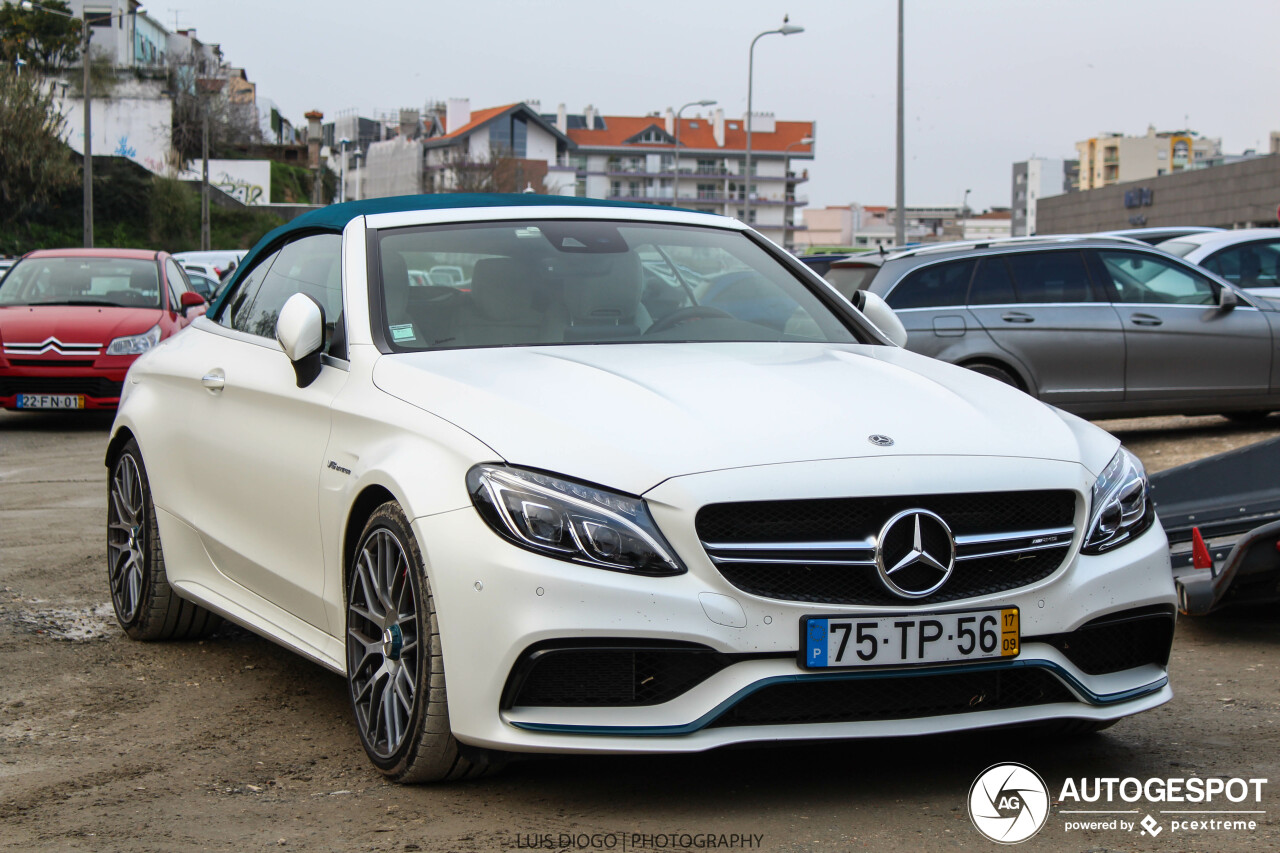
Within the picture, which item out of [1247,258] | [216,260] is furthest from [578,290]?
[216,260]

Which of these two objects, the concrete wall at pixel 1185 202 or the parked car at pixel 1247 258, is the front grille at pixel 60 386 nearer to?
the parked car at pixel 1247 258

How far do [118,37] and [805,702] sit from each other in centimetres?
10059

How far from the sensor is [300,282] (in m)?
5.04

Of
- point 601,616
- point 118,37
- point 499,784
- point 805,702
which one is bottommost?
point 499,784

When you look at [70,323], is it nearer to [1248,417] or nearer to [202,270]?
[1248,417]

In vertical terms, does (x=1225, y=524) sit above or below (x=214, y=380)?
below

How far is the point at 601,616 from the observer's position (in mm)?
3297

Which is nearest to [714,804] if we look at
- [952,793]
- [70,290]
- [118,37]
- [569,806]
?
[569,806]

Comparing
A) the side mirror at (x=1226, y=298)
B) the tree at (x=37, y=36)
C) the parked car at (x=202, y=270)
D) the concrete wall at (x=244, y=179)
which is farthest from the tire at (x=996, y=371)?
the concrete wall at (x=244, y=179)

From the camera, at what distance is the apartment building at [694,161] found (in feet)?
482

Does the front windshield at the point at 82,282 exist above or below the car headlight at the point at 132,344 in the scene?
above

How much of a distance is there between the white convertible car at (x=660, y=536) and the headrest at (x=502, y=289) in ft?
0.04

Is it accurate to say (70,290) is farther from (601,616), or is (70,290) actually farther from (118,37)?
(118,37)

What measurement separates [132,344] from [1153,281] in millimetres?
9074
